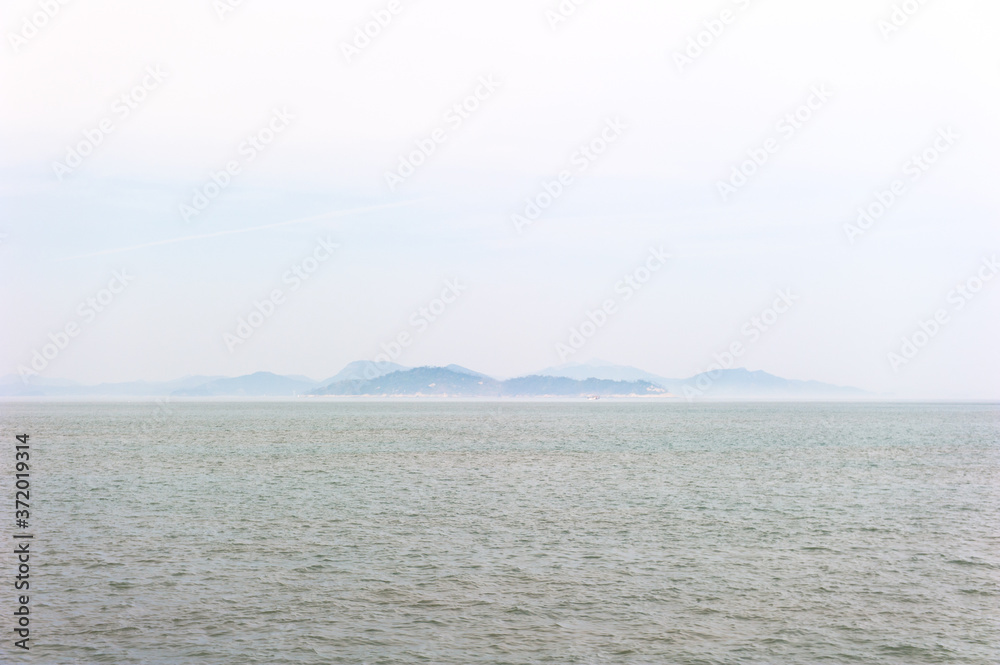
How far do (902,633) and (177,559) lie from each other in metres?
23.8

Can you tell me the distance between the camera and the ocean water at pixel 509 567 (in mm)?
20531

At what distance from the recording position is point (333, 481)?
55125mm

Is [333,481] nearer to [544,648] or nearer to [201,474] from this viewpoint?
[201,474]

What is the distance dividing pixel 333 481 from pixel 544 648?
3722cm

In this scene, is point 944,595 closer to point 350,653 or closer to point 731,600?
point 731,600

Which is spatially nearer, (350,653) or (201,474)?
(350,653)

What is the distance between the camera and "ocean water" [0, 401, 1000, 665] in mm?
20531

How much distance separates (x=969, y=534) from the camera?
35.6 m

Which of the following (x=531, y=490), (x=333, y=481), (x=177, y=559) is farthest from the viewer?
(x=333, y=481)

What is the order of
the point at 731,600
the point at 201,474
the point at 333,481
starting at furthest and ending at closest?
the point at 201,474
the point at 333,481
the point at 731,600

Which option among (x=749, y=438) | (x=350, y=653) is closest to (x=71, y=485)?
(x=350, y=653)

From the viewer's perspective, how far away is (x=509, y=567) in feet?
92.5

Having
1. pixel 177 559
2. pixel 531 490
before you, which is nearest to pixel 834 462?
pixel 531 490

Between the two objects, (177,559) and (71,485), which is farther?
(71,485)
